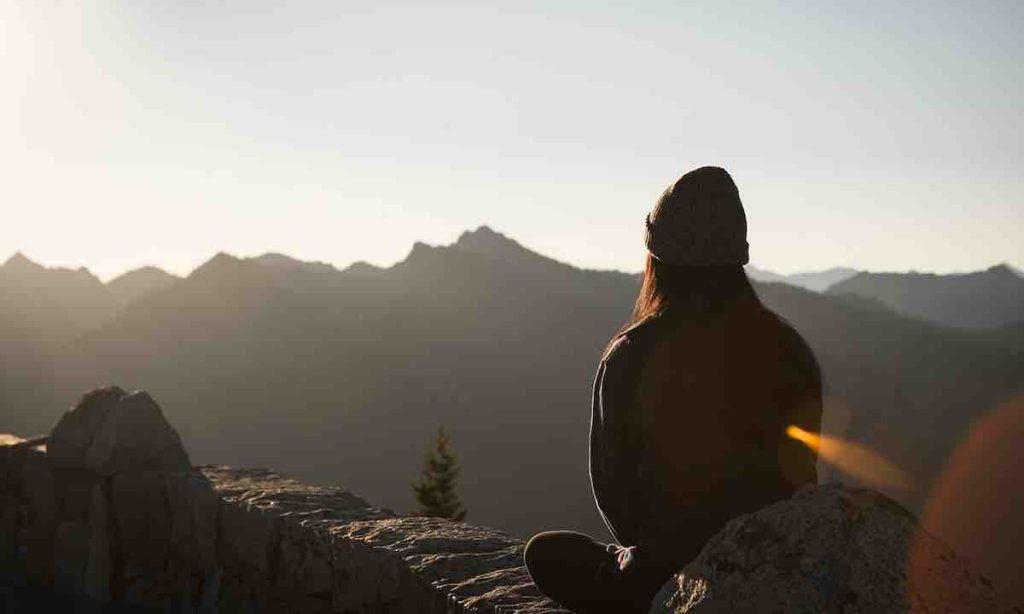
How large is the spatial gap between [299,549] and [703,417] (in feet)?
10.5

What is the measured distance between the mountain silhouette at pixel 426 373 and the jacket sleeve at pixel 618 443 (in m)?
75.3

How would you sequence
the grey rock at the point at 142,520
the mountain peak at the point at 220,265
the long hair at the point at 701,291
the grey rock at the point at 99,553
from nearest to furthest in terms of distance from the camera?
1. the long hair at the point at 701,291
2. the grey rock at the point at 142,520
3. the grey rock at the point at 99,553
4. the mountain peak at the point at 220,265

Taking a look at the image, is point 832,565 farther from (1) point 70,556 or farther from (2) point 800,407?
(1) point 70,556

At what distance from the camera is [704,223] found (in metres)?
2.67

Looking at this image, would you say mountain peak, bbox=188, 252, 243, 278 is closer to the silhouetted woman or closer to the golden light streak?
the golden light streak

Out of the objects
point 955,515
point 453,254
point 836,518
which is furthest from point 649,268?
point 453,254

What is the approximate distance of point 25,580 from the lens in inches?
288

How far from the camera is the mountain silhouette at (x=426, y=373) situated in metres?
83.1

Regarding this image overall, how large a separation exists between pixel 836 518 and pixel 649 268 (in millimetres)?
1230

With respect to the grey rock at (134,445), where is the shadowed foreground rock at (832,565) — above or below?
above

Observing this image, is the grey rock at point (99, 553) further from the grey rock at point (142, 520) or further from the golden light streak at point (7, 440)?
the golden light streak at point (7, 440)

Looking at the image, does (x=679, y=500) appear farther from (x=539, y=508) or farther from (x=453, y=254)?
(x=453, y=254)

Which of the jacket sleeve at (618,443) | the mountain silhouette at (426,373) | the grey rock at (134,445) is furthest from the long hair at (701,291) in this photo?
the mountain silhouette at (426,373)

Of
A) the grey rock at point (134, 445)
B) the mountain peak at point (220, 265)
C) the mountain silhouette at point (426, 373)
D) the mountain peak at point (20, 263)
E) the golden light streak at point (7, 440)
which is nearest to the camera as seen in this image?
the grey rock at point (134, 445)
